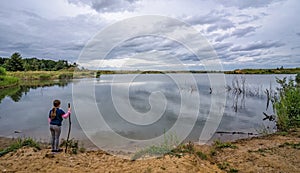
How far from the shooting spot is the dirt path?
14.8 feet

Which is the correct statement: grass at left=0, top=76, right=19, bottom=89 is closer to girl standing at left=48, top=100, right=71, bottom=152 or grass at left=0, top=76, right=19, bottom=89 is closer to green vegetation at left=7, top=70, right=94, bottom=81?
green vegetation at left=7, top=70, right=94, bottom=81

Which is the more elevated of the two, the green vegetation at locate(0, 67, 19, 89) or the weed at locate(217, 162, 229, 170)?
the green vegetation at locate(0, 67, 19, 89)

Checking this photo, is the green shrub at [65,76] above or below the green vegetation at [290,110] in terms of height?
above

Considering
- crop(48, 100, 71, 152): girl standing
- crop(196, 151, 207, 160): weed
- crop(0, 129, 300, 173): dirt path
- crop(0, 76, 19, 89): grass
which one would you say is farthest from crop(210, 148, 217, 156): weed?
crop(0, 76, 19, 89): grass

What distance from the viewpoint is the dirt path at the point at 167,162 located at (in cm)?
452

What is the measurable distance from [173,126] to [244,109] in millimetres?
7987

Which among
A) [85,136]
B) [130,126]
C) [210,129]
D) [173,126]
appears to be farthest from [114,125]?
[210,129]

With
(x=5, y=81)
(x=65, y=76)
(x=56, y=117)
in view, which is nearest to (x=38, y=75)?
(x=65, y=76)

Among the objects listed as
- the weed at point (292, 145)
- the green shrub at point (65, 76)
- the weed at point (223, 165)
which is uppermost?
the green shrub at point (65, 76)

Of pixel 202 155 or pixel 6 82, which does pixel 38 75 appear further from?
pixel 202 155

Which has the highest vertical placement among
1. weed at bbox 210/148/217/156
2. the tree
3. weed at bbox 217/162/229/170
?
the tree

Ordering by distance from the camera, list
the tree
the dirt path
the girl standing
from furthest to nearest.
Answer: the tree → the girl standing → the dirt path

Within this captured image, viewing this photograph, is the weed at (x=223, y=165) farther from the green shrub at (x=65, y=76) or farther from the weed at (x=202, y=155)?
the green shrub at (x=65, y=76)

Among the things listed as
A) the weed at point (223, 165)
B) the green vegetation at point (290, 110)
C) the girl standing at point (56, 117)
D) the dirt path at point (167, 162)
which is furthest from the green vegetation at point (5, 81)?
the green vegetation at point (290, 110)
